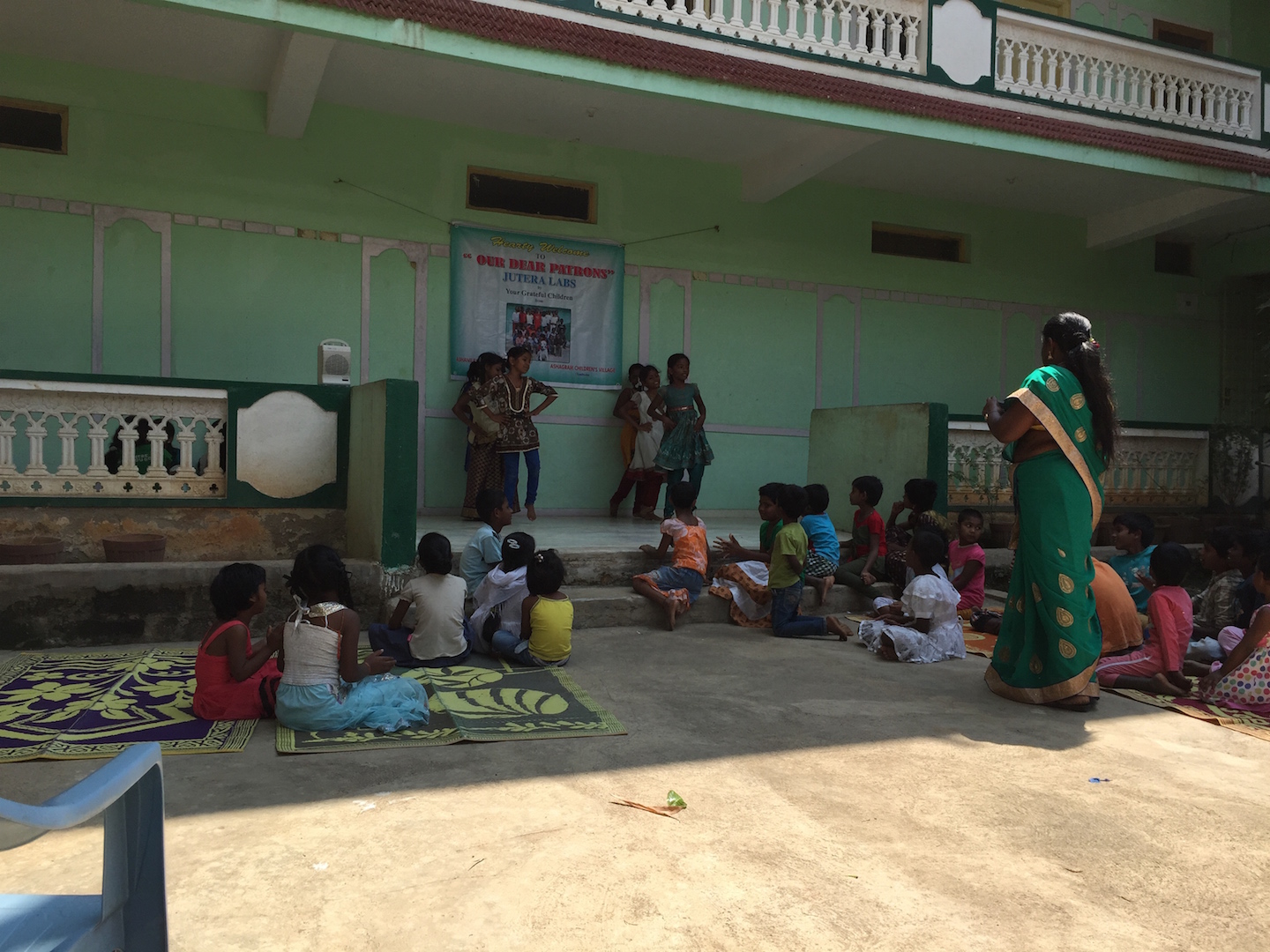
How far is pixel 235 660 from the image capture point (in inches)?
153

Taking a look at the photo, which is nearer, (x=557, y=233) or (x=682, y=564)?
(x=682, y=564)

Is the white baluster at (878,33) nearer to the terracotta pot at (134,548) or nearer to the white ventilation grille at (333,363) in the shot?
the white ventilation grille at (333,363)

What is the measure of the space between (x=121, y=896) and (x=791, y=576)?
482 centimetres

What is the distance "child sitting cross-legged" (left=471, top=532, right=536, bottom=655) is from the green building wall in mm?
3581

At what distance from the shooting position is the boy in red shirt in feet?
22.1

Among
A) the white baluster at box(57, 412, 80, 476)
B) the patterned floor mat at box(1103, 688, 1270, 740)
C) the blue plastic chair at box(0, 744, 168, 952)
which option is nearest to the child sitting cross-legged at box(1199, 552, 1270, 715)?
the patterned floor mat at box(1103, 688, 1270, 740)

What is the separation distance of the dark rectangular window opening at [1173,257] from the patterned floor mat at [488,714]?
1051 cm

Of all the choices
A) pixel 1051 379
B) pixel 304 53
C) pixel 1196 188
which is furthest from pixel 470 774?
pixel 1196 188

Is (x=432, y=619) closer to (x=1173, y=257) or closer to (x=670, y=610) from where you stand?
(x=670, y=610)

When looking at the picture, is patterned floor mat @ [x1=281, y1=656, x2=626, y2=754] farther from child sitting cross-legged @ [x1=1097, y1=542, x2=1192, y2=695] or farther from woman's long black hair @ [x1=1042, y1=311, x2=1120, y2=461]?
child sitting cross-legged @ [x1=1097, y1=542, x2=1192, y2=695]

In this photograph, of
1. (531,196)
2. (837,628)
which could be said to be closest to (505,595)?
(837,628)

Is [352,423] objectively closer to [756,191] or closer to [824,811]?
[824,811]

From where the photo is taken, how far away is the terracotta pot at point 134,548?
560 centimetres

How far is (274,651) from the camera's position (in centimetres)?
399
